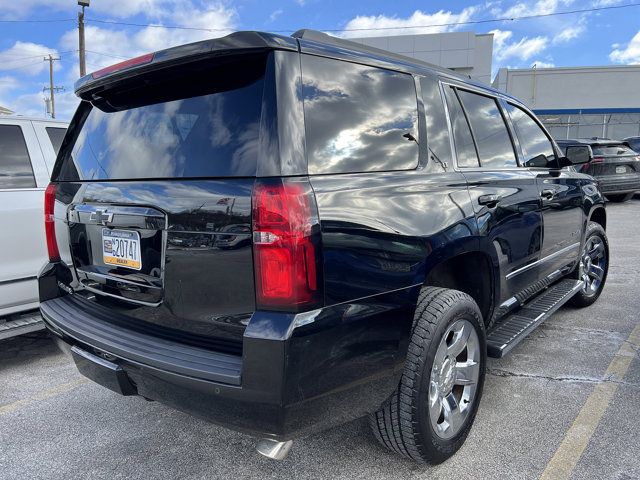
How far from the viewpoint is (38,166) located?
4.04 meters

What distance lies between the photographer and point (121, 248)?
228 centimetres

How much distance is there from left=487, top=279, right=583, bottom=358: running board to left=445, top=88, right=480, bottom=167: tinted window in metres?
1.07

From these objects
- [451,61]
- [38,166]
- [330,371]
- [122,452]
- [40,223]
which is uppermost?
[451,61]

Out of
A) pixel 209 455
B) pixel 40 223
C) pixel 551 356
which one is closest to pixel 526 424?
pixel 551 356

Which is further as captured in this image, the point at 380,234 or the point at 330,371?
the point at 380,234

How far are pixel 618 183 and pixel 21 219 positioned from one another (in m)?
12.8

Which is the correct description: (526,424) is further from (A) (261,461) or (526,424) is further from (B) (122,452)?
(B) (122,452)

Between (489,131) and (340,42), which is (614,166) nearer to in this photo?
(489,131)

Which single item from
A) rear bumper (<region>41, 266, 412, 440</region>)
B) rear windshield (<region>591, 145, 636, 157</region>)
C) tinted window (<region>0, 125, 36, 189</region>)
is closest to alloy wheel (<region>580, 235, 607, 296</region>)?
rear bumper (<region>41, 266, 412, 440</region>)

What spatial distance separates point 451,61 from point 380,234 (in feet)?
118

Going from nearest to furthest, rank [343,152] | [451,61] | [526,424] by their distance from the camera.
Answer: [343,152] → [526,424] → [451,61]

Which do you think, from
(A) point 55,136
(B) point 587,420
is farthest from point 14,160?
(B) point 587,420

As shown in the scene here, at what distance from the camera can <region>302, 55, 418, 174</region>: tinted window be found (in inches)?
77.5

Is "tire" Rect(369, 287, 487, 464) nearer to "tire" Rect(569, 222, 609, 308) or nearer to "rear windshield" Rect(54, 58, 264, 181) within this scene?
"rear windshield" Rect(54, 58, 264, 181)
